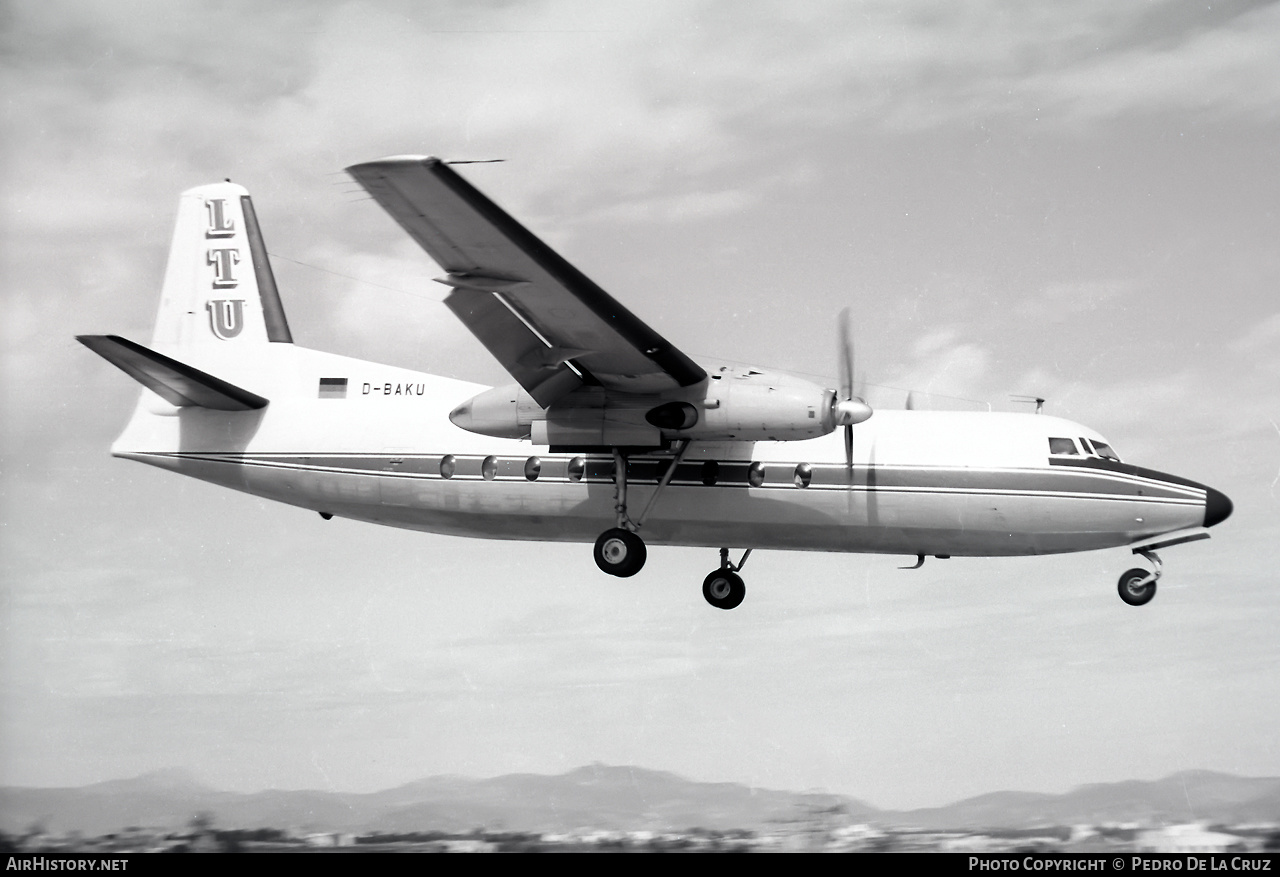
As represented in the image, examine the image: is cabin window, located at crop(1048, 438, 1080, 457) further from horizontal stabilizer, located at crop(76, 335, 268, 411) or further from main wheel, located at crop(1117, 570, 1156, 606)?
horizontal stabilizer, located at crop(76, 335, 268, 411)

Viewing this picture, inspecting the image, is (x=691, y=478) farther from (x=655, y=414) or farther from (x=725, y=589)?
(x=725, y=589)

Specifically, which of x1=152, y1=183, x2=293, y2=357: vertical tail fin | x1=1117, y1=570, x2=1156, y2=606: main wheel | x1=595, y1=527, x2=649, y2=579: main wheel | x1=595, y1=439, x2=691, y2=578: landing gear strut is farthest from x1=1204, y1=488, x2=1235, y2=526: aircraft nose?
Result: x1=152, y1=183, x2=293, y2=357: vertical tail fin

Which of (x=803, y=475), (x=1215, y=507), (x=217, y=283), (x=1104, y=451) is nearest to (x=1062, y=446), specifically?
(x=1104, y=451)

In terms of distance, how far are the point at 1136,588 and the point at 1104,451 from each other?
5.93 ft

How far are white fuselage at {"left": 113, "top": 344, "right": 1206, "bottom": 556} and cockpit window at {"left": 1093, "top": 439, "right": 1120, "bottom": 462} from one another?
20 centimetres

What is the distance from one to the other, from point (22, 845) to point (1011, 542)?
1598 centimetres

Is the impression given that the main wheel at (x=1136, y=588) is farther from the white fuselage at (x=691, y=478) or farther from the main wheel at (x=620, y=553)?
the main wheel at (x=620, y=553)

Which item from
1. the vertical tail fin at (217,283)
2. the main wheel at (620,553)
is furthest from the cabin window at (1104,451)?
the vertical tail fin at (217,283)

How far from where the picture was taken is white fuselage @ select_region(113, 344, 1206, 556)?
15.7 m

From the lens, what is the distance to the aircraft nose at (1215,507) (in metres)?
15.6

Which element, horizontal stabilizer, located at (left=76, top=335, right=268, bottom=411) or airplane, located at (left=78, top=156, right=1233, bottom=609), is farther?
horizontal stabilizer, located at (left=76, top=335, right=268, bottom=411)

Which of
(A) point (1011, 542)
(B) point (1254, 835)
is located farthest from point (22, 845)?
(B) point (1254, 835)

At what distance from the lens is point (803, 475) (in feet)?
52.6
